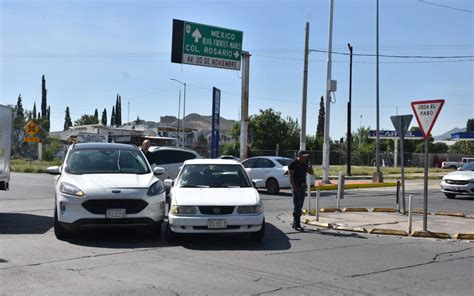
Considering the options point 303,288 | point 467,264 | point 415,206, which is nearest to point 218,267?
point 303,288

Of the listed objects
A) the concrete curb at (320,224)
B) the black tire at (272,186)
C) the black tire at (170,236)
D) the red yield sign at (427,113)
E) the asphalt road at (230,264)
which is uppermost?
the red yield sign at (427,113)

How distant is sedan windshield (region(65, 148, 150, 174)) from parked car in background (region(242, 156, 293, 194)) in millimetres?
10868

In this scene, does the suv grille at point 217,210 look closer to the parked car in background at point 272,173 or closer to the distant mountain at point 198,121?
the parked car in background at point 272,173

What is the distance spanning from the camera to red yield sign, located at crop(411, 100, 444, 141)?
11398 millimetres

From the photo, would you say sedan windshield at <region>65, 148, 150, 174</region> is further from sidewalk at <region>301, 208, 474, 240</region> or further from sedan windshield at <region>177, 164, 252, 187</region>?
sidewalk at <region>301, 208, 474, 240</region>

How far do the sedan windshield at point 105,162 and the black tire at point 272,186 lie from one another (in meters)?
11.2

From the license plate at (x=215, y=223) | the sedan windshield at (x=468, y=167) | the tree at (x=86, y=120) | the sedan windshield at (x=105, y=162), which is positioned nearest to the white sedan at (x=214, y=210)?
the license plate at (x=215, y=223)

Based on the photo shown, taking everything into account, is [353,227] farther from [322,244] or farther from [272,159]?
[272,159]

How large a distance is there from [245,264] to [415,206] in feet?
38.6

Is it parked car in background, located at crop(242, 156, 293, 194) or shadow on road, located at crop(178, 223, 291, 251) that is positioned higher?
parked car in background, located at crop(242, 156, 293, 194)

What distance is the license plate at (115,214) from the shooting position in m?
9.12

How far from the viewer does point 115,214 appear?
913 cm

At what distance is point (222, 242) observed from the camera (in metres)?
9.68

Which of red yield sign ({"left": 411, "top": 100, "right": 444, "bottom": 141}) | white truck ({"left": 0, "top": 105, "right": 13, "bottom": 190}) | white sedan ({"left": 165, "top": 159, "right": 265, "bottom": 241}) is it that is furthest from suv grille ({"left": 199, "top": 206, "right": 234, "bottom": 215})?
white truck ({"left": 0, "top": 105, "right": 13, "bottom": 190})
